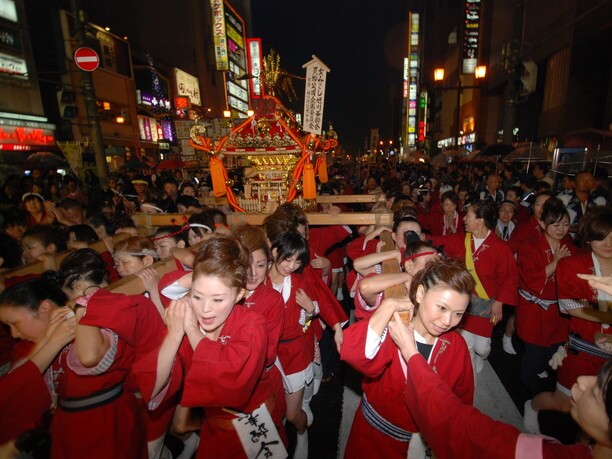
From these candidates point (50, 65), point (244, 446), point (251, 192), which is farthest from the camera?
point (50, 65)

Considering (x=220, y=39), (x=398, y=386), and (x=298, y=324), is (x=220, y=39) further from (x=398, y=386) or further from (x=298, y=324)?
(x=398, y=386)

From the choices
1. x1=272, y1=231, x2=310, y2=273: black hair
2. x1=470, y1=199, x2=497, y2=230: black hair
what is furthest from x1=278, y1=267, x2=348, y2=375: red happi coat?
x1=470, y1=199, x2=497, y2=230: black hair

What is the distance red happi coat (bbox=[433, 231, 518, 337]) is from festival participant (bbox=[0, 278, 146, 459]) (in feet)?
11.7

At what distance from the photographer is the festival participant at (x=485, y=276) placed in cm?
396

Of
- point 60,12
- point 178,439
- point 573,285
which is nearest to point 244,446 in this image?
point 178,439

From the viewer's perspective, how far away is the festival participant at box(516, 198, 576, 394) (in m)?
3.81

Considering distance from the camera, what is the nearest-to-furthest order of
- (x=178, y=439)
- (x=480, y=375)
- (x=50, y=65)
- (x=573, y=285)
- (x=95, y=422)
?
1. (x=95, y=422)
2. (x=573, y=285)
3. (x=178, y=439)
4. (x=480, y=375)
5. (x=50, y=65)

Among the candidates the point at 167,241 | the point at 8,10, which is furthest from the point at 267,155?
the point at 8,10

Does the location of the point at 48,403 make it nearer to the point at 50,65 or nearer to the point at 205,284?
the point at 205,284

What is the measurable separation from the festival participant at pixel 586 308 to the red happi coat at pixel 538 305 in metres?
0.81

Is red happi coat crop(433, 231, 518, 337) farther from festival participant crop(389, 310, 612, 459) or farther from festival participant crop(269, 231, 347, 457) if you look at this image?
festival participant crop(389, 310, 612, 459)

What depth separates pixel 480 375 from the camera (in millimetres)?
4379

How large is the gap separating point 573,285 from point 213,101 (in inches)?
1907

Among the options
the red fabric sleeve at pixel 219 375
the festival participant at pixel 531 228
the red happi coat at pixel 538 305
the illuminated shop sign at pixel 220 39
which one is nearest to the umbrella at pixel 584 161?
the festival participant at pixel 531 228
